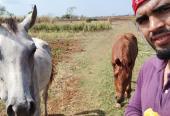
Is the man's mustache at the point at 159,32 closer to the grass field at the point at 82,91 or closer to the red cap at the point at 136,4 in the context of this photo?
the red cap at the point at 136,4

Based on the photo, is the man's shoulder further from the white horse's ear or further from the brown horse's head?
the brown horse's head

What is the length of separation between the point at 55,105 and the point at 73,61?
6664 millimetres

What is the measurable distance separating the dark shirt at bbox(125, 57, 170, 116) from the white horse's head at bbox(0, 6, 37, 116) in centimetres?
213

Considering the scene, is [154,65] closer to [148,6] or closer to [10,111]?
[148,6]

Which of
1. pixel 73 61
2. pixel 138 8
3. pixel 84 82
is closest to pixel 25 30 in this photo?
pixel 138 8

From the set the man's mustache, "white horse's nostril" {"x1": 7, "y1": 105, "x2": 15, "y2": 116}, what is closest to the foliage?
"white horse's nostril" {"x1": 7, "y1": 105, "x2": 15, "y2": 116}

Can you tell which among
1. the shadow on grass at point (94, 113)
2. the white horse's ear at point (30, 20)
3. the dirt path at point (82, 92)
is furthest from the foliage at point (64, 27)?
the white horse's ear at point (30, 20)

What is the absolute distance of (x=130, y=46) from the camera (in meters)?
8.78

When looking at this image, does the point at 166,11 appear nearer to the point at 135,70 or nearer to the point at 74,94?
the point at 74,94

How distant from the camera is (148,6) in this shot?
119cm

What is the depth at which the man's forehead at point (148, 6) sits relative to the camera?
3.78 feet

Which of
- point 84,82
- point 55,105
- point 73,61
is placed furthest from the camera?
point 73,61

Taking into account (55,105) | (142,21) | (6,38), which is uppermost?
(142,21)

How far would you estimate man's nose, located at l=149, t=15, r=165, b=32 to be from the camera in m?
1.14
